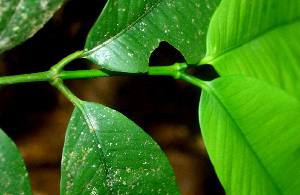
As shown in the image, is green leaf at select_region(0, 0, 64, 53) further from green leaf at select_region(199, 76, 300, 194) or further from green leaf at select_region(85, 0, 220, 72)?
green leaf at select_region(199, 76, 300, 194)

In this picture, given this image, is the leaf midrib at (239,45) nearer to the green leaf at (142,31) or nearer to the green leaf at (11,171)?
the green leaf at (142,31)

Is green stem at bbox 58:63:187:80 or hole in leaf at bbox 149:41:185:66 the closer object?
green stem at bbox 58:63:187:80

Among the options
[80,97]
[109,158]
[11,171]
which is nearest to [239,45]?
[109,158]

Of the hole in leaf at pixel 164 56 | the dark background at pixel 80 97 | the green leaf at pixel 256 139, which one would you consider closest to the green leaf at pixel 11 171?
the green leaf at pixel 256 139

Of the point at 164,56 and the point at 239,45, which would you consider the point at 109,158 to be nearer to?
the point at 239,45

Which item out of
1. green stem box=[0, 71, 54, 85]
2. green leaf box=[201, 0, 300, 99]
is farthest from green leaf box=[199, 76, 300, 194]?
green stem box=[0, 71, 54, 85]

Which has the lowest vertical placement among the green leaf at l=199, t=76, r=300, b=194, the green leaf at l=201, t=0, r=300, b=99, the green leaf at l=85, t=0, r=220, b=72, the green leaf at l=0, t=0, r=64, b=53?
the green leaf at l=199, t=76, r=300, b=194

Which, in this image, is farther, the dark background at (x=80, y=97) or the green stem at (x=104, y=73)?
the dark background at (x=80, y=97)
